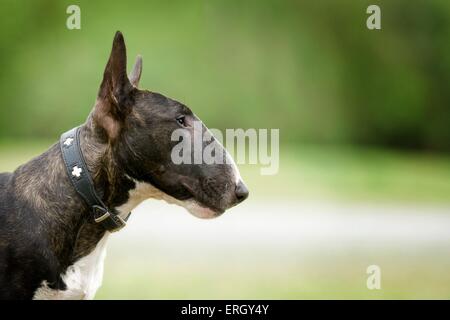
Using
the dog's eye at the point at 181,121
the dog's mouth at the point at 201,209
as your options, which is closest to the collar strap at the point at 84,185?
the dog's mouth at the point at 201,209

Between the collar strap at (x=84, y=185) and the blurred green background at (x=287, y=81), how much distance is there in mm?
9215

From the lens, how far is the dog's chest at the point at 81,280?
12.3 feet

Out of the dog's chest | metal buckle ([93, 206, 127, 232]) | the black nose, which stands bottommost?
the dog's chest

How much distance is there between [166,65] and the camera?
1900 cm

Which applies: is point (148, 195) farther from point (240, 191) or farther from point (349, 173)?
point (349, 173)

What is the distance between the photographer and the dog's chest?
375 centimetres

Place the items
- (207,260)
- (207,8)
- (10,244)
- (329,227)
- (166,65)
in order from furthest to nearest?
(207,8) → (166,65) → (329,227) → (207,260) → (10,244)

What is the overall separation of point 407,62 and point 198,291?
15.6 metres

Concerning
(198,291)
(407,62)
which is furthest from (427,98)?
(198,291)

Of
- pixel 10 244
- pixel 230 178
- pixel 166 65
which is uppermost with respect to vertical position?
pixel 166 65

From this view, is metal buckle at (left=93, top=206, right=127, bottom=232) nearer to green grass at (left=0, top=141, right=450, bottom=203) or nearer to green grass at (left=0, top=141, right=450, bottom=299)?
green grass at (left=0, top=141, right=450, bottom=299)

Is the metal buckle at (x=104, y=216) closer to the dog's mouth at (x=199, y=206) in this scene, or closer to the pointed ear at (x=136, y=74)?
the dog's mouth at (x=199, y=206)

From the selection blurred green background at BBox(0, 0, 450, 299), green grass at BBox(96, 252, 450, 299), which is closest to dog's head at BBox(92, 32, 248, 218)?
green grass at BBox(96, 252, 450, 299)

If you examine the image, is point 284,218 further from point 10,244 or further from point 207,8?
point 207,8
